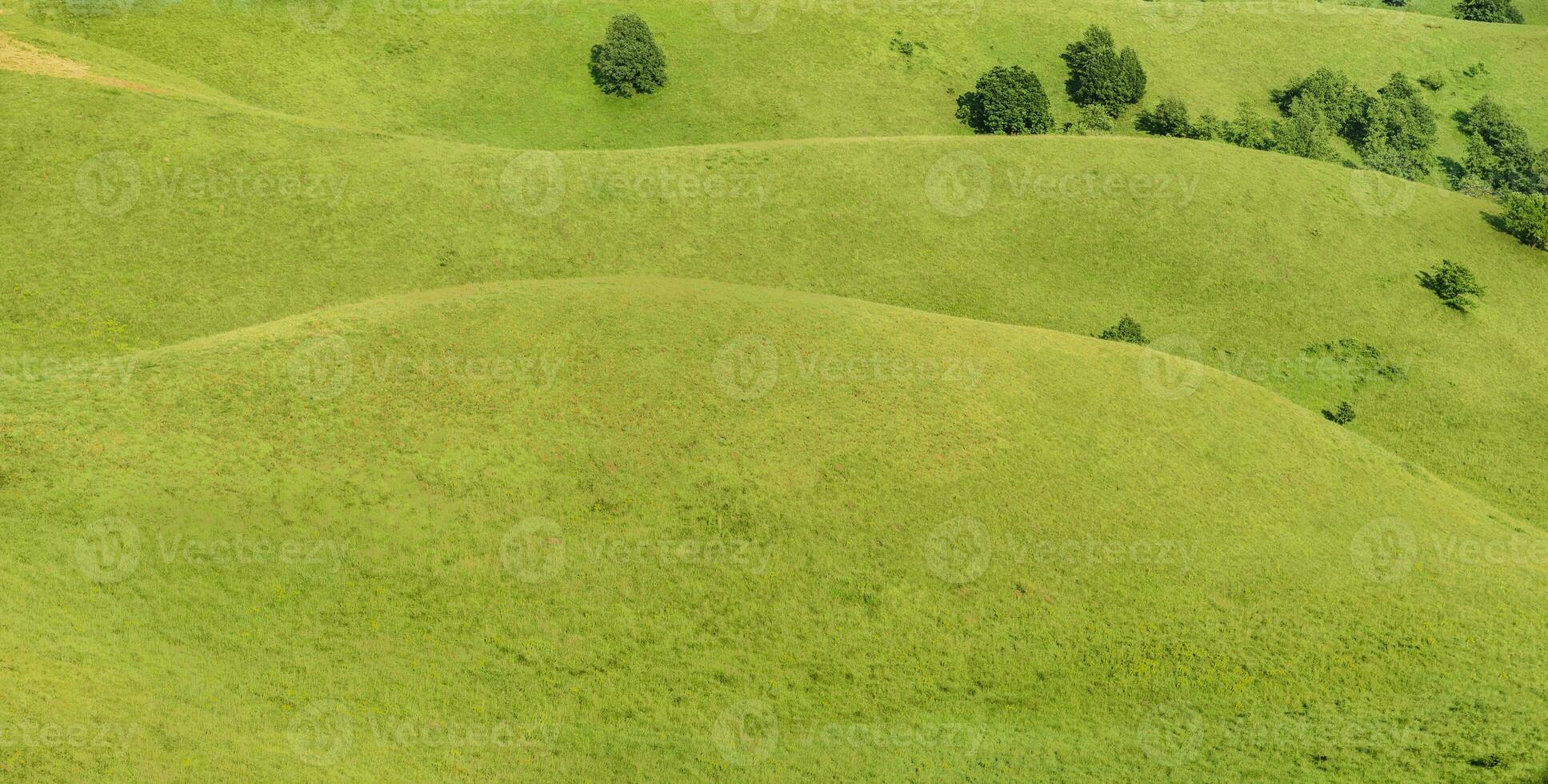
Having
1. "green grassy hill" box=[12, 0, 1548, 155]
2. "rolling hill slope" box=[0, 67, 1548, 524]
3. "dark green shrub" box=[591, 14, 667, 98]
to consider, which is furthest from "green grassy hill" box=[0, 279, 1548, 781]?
"dark green shrub" box=[591, 14, 667, 98]

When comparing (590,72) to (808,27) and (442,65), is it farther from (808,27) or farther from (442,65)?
(808,27)

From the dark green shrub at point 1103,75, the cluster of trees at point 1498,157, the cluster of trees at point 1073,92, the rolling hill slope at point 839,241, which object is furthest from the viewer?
the cluster of trees at point 1498,157

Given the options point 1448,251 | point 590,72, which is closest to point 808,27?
point 590,72

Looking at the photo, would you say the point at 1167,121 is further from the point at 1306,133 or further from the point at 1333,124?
the point at 1333,124

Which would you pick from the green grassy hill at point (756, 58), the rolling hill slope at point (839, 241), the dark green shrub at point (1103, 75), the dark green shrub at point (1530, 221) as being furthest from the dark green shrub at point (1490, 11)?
the rolling hill slope at point (839, 241)

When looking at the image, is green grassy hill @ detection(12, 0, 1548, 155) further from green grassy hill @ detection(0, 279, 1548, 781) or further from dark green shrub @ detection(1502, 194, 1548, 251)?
green grassy hill @ detection(0, 279, 1548, 781)

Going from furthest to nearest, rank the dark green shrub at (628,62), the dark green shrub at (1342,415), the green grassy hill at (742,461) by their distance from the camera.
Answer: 1. the dark green shrub at (628,62)
2. the dark green shrub at (1342,415)
3. the green grassy hill at (742,461)

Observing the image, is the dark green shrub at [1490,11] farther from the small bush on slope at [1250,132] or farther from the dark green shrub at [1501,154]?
the small bush on slope at [1250,132]

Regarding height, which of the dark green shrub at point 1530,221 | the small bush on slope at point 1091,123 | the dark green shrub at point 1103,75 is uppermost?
the dark green shrub at point 1103,75

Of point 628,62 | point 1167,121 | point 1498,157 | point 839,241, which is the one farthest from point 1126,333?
point 1498,157
